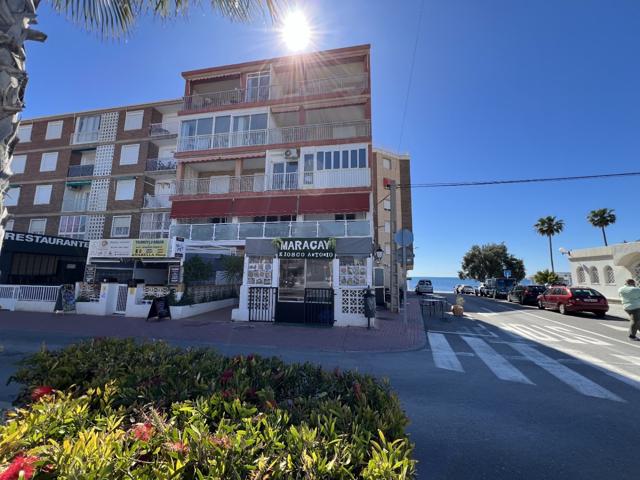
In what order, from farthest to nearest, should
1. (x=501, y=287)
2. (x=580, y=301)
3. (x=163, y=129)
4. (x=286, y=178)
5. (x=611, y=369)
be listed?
(x=501, y=287) → (x=163, y=129) → (x=286, y=178) → (x=580, y=301) → (x=611, y=369)

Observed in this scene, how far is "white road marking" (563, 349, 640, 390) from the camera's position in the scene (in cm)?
541

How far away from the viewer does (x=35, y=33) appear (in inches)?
106

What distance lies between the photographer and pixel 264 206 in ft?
57.1

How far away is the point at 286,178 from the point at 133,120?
632 inches

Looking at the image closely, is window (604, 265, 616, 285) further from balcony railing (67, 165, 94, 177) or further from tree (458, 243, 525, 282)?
balcony railing (67, 165, 94, 177)

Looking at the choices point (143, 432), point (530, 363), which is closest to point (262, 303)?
point (530, 363)

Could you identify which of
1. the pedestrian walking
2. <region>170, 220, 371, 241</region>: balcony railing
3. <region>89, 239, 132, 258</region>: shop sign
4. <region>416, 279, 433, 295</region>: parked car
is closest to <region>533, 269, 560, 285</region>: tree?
<region>416, 279, 433, 295</region>: parked car

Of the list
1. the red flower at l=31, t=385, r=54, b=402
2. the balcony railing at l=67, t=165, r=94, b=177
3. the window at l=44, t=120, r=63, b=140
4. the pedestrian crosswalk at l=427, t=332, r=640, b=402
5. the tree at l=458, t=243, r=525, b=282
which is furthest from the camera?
the tree at l=458, t=243, r=525, b=282

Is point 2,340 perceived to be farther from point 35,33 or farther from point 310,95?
point 310,95

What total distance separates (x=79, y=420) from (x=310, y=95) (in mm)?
19208

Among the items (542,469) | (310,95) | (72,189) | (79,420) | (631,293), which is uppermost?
(310,95)

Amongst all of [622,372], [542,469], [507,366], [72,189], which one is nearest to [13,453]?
[542,469]

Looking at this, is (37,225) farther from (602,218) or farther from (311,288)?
(602,218)

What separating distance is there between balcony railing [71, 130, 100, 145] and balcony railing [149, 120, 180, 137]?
5.20 metres
